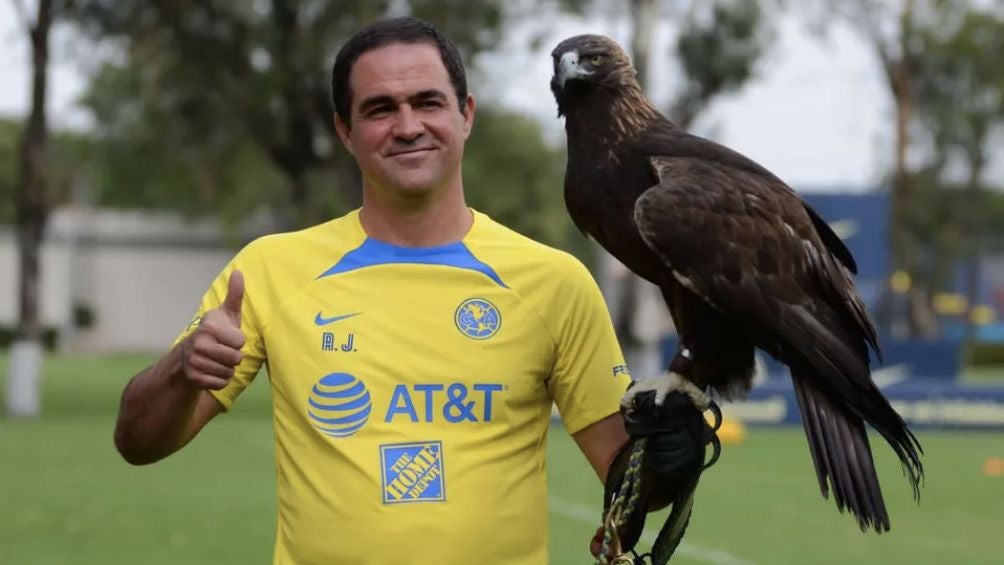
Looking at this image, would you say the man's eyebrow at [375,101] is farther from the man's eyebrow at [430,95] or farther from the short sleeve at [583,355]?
the short sleeve at [583,355]

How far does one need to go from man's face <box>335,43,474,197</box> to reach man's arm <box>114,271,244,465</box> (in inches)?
15.0

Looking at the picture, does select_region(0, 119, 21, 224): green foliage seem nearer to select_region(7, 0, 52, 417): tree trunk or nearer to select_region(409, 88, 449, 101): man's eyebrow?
select_region(7, 0, 52, 417): tree trunk

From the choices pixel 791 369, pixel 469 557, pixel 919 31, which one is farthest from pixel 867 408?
pixel 919 31

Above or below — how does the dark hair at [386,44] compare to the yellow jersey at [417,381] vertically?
above

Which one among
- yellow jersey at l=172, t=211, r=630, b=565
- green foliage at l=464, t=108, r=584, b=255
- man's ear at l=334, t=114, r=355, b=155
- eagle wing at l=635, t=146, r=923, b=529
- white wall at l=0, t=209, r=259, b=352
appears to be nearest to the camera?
yellow jersey at l=172, t=211, r=630, b=565

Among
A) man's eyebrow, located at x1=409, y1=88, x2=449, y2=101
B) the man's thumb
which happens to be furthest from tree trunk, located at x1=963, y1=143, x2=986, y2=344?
the man's thumb

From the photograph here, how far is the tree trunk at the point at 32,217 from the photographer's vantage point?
1969cm

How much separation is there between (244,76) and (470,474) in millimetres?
20995

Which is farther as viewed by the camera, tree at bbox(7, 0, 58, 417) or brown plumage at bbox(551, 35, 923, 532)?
tree at bbox(7, 0, 58, 417)

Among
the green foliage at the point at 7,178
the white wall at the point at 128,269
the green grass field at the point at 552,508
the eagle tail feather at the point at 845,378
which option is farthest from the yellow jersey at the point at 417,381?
the green foliage at the point at 7,178

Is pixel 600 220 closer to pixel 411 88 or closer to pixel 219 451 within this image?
pixel 411 88

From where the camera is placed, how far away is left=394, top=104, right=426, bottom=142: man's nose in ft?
11.3

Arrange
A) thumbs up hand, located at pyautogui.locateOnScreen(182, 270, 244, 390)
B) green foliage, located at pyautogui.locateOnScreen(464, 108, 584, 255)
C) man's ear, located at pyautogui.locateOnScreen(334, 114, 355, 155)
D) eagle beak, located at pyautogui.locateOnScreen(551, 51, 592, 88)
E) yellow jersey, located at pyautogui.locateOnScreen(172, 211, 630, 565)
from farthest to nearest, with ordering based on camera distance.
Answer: green foliage, located at pyautogui.locateOnScreen(464, 108, 584, 255), eagle beak, located at pyautogui.locateOnScreen(551, 51, 592, 88), man's ear, located at pyautogui.locateOnScreen(334, 114, 355, 155), yellow jersey, located at pyautogui.locateOnScreen(172, 211, 630, 565), thumbs up hand, located at pyautogui.locateOnScreen(182, 270, 244, 390)

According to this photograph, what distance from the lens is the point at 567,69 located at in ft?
12.9
